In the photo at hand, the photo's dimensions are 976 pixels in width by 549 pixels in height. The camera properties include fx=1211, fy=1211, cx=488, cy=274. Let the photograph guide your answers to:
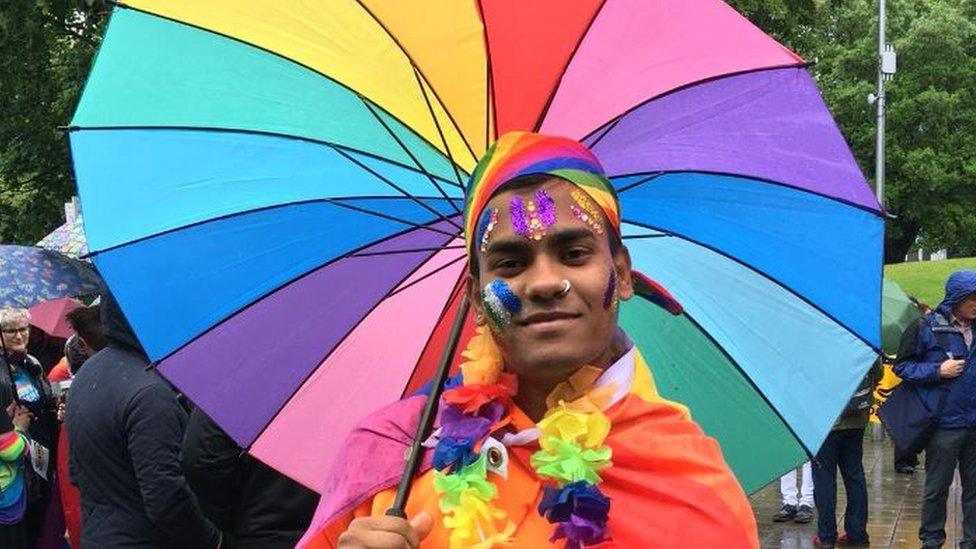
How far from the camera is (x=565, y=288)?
89.0 inches

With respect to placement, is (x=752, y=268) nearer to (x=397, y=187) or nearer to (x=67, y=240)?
(x=397, y=187)

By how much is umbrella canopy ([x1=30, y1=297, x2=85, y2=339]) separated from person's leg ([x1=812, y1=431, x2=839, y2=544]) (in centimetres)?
659

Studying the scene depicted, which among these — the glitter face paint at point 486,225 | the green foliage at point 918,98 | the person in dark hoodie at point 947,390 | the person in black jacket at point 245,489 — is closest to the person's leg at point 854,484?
the person in dark hoodie at point 947,390

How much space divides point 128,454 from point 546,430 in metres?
2.88

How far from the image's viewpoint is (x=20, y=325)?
796 centimetres

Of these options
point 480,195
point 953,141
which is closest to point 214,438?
point 480,195

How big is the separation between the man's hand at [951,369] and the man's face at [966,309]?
39 centimetres

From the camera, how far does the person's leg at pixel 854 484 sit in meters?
9.20

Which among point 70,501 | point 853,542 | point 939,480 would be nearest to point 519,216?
point 70,501

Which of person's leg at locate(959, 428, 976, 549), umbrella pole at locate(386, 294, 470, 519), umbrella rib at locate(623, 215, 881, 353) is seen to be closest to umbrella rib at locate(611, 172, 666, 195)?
umbrella rib at locate(623, 215, 881, 353)

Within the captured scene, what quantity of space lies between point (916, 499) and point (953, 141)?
35.4 metres

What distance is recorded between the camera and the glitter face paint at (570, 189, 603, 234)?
92.1 inches

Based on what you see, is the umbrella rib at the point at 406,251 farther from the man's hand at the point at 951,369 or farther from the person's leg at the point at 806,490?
the person's leg at the point at 806,490

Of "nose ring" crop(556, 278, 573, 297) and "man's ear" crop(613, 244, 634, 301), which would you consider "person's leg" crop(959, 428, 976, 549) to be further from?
"nose ring" crop(556, 278, 573, 297)
